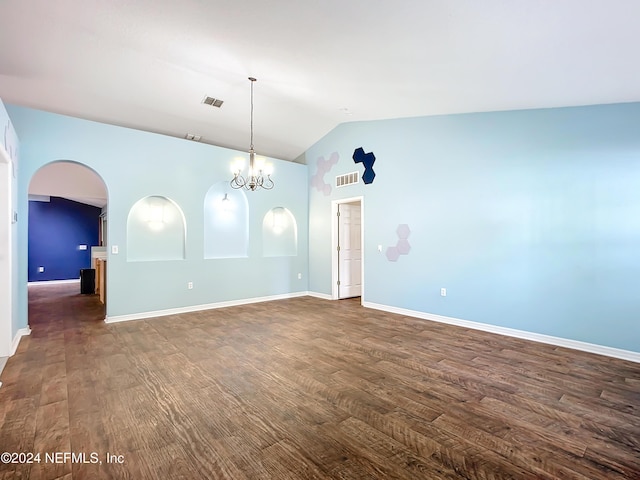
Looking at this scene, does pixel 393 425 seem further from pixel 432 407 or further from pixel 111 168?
pixel 111 168

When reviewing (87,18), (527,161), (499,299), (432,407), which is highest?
(87,18)

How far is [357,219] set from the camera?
23.0ft

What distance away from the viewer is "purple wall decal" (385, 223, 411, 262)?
526cm

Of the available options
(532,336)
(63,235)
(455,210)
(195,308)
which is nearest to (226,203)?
(195,308)

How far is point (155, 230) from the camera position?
5.34 meters

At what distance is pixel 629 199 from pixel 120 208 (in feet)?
22.3

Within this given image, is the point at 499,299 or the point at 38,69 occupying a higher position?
the point at 38,69

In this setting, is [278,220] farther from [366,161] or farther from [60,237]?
[60,237]

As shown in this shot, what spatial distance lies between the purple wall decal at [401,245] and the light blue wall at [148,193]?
8.59ft

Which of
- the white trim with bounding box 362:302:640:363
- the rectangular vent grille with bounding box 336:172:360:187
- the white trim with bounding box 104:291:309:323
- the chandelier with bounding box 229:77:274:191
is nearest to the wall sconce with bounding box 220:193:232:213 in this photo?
the chandelier with bounding box 229:77:274:191

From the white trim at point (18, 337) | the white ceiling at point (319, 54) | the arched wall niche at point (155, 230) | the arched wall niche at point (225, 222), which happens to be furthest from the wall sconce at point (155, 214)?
the white trim at point (18, 337)

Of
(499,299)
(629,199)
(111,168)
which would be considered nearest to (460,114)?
(629,199)

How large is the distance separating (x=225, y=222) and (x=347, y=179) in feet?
8.74

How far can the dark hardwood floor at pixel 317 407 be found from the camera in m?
1.71
